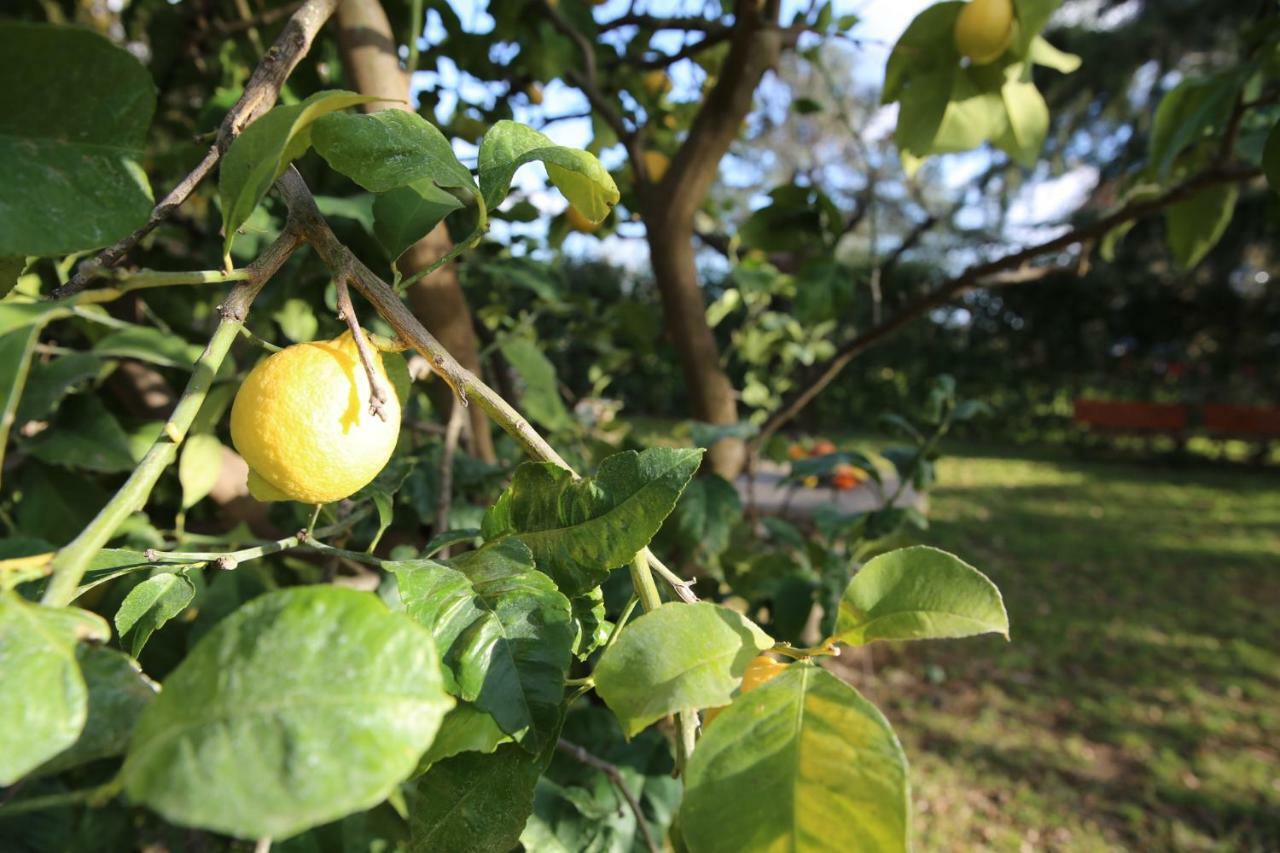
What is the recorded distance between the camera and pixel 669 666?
33cm

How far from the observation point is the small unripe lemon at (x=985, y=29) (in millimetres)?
836

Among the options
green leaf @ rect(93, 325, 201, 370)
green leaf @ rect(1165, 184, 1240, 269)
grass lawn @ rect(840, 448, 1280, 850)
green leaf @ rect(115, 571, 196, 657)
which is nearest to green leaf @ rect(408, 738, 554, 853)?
green leaf @ rect(115, 571, 196, 657)

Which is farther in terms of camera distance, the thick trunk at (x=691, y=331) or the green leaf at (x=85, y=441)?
the thick trunk at (x=691, y=331)

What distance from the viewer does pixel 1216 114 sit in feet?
3.34

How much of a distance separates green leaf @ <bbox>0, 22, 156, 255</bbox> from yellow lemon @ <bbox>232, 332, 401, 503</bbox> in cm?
10

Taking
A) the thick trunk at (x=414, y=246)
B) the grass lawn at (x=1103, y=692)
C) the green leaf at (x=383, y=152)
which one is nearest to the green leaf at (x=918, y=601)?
the green leaf at (x=383, y=152)

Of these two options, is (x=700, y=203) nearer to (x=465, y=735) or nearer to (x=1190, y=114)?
(x=1190, y=114)

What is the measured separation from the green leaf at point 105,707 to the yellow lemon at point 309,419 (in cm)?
14

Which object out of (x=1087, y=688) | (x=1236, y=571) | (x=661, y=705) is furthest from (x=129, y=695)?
(x=1236, y=571)

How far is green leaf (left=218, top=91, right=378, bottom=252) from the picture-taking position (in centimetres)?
32

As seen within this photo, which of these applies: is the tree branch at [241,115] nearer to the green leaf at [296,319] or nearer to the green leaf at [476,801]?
the green leaf at [476,801]

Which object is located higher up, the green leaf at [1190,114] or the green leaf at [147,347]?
the green leaf at [1190,114]

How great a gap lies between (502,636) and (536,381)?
832 millimetres

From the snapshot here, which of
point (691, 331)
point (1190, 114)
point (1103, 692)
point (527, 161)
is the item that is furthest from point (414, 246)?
point (1103, 692)
